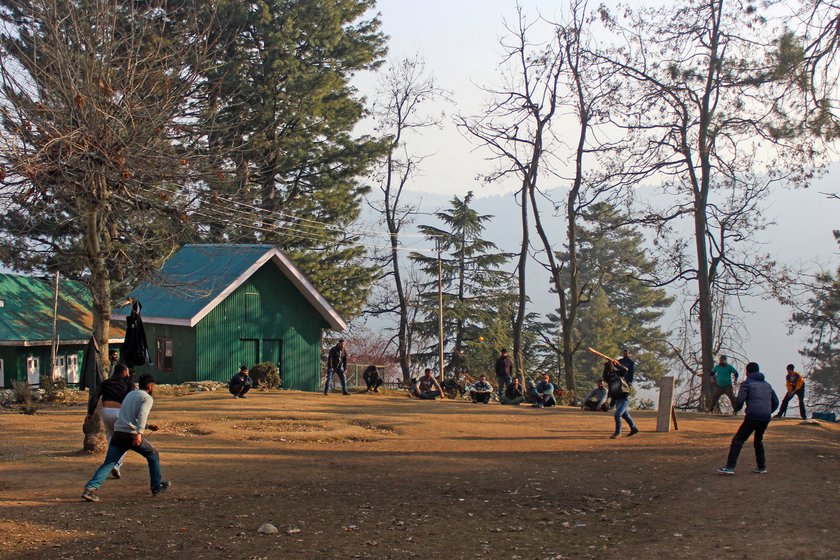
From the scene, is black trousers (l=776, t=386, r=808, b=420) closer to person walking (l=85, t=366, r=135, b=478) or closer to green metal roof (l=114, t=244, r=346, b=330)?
person walking (l=85, t=366, r=135, b=478)

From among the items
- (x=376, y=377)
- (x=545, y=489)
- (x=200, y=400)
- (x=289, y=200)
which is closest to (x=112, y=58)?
(x=545, y=489)

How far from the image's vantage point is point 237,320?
34.5m

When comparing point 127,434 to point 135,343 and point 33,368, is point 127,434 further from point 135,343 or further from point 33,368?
point 33,368

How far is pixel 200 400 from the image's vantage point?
84.0 ft

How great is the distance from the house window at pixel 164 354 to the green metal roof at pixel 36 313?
4.50 metres

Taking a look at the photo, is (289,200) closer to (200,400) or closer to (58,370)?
(58,370)

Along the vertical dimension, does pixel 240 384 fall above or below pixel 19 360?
below

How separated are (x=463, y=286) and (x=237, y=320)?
23273 millimetres

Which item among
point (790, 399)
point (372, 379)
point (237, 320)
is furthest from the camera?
point (237, 320)

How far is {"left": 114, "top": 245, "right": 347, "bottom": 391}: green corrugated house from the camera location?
33188 millimetres

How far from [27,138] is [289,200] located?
29477mm

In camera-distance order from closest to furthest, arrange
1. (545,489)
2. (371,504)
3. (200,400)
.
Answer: (371,504) → (545,489) → (200,400)

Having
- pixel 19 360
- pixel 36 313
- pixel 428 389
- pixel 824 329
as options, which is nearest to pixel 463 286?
pixel 824 329

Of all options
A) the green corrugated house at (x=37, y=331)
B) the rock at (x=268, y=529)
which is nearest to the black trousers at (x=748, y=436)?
the rock at (x=268, y=529)
